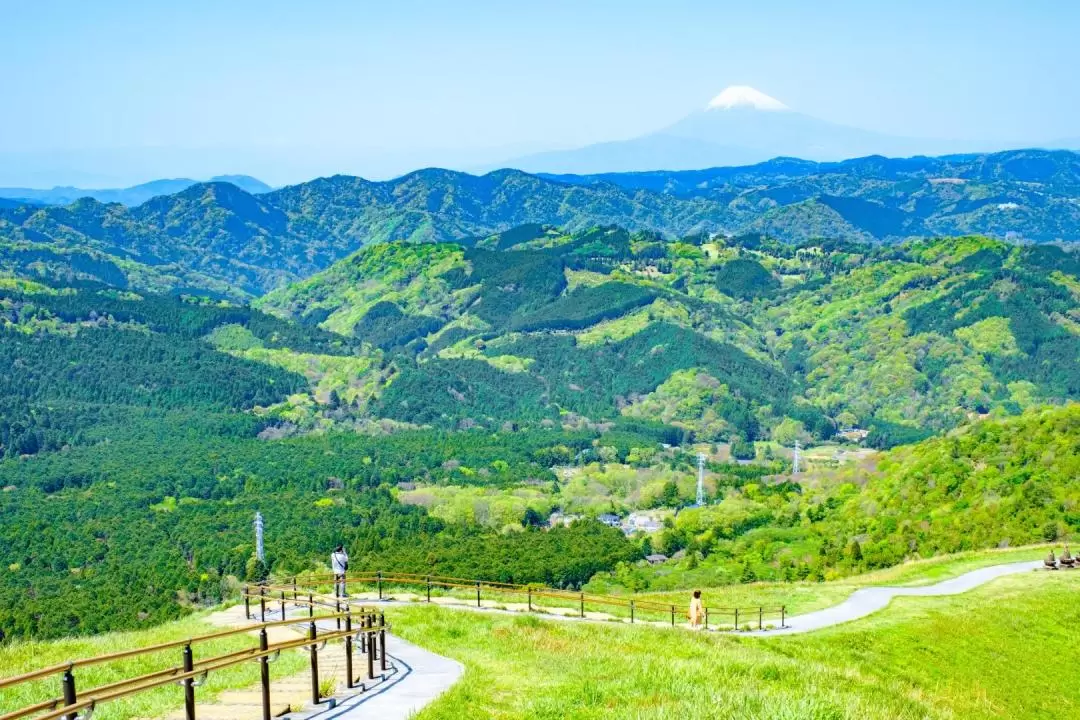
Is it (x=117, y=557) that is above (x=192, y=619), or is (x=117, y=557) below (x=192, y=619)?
below

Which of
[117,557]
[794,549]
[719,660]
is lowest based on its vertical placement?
[117,557]

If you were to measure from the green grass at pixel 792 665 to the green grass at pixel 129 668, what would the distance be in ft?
19.7

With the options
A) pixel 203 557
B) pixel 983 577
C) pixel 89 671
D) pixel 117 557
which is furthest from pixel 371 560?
pixel 89 671

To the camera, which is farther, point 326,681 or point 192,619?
point 192,619

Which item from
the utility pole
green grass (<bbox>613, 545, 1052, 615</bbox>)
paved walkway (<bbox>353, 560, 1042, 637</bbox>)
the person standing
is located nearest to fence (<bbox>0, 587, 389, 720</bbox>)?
the person standing

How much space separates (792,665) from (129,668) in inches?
777

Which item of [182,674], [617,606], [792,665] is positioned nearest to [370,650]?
[182,674]

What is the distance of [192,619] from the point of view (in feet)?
170

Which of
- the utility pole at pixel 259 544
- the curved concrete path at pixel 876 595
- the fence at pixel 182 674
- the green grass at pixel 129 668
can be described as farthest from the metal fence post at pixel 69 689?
the utility pole at pixel 259 544

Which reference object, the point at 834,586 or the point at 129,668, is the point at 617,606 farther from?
the point at 129,668

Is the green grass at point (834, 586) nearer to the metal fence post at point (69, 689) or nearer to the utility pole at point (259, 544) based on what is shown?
the metal fence post at point (69, 689)

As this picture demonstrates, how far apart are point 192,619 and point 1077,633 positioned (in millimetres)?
44392

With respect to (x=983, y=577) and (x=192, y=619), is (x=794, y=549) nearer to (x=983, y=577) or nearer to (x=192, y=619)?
(x=983, y=577)

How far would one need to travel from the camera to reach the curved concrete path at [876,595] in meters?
55.7
